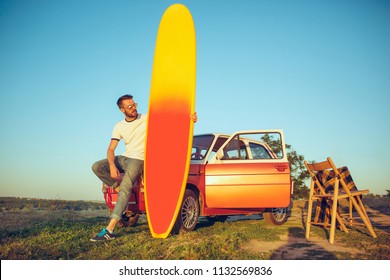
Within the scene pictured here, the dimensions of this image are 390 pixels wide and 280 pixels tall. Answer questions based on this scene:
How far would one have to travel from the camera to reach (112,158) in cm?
550

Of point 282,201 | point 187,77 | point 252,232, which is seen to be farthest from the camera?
point 282,201

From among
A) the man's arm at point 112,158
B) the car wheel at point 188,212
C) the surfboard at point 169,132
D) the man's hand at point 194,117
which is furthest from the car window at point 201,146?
the man's arm at point 112,158

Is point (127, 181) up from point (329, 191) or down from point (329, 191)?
up

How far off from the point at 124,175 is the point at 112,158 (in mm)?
374

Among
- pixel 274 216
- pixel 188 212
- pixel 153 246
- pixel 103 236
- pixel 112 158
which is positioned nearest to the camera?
pixel 153 246

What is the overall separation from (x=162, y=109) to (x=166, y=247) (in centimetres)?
230

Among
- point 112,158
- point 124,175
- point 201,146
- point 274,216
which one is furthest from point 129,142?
point 274,216

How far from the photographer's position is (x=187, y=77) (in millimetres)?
5727

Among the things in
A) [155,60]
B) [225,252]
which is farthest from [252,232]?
[155,60]

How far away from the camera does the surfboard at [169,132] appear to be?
547 centimetres

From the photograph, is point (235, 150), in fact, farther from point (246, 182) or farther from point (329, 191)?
point (329, 191)

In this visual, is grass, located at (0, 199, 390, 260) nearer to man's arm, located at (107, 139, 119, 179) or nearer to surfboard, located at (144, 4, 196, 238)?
surfboard, located at (144, 4, 196, 238)

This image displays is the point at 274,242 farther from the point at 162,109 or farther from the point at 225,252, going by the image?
the point at 162,109

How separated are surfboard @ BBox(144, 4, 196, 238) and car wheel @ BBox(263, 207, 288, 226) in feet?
9.75
